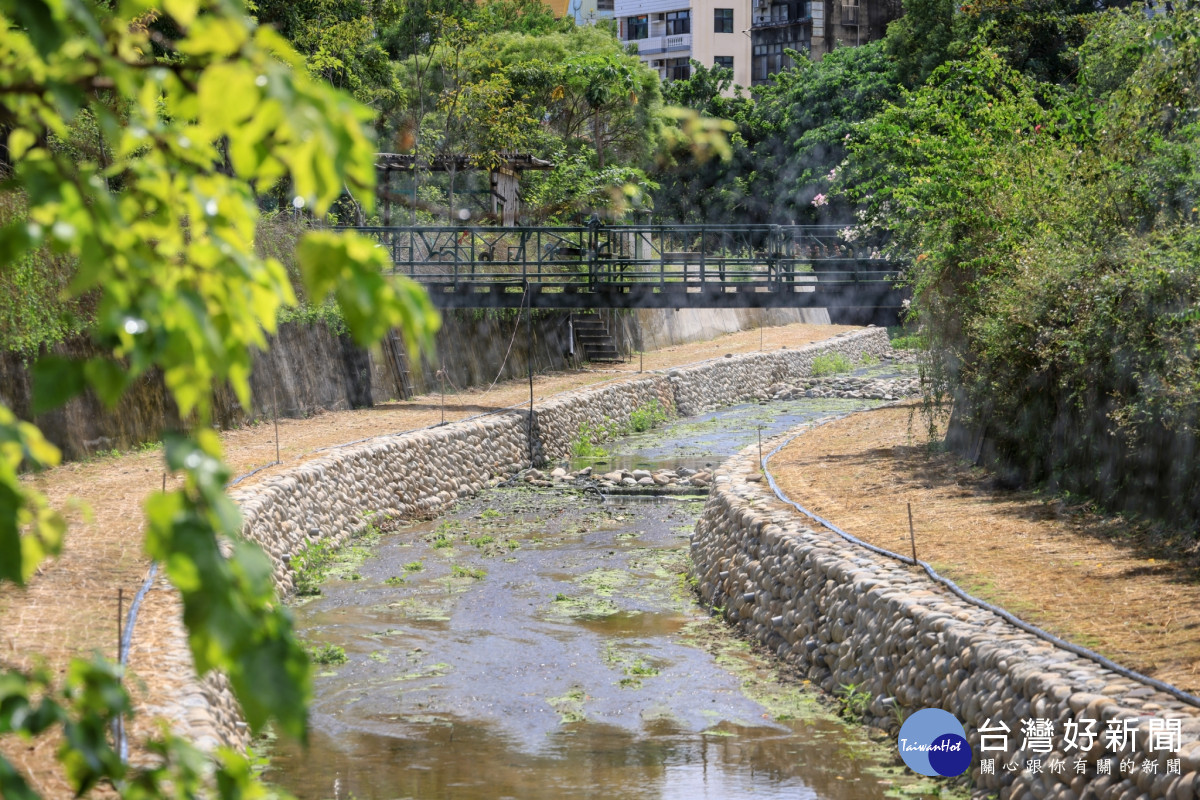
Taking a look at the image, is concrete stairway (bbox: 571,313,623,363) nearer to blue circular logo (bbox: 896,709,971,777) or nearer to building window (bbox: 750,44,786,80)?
blue circular logo (bbox: 896,709,971,777)

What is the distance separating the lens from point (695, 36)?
193 feet

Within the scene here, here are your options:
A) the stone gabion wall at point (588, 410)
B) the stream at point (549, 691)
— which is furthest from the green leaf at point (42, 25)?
the stone gabion wall at point (588, 410)

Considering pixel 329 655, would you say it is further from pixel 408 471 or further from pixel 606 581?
pixel 408 471

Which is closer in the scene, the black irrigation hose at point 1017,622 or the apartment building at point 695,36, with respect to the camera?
the black irrigation hose at point 1017,622

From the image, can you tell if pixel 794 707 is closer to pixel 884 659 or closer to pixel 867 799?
pixel 884 659

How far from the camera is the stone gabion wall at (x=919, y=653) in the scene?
6105 mm

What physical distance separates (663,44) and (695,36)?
1632 mm

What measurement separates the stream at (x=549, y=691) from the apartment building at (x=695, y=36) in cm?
4613

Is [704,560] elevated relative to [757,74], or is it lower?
lower

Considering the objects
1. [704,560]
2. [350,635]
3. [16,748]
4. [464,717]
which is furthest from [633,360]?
[16,748]

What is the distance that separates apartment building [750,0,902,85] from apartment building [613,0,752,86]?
1.18 meters

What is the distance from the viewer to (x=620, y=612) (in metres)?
12.8

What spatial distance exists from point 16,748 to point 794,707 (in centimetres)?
554

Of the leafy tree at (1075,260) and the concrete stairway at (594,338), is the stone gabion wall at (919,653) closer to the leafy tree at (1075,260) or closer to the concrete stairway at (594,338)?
the leafy tree at (1075,260)
